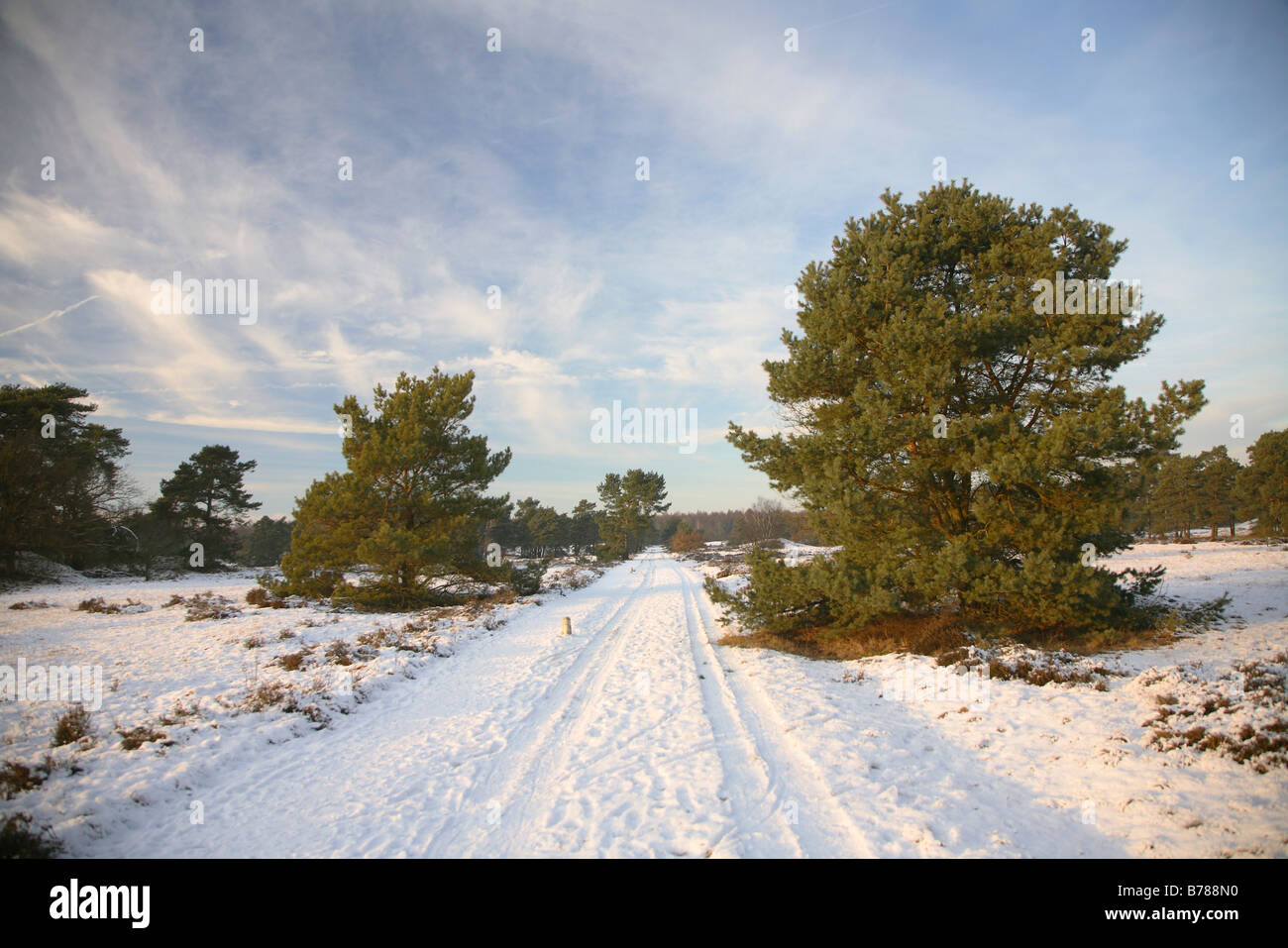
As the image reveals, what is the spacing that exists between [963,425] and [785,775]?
7.73 m

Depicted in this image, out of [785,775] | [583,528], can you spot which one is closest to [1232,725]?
[785,775]

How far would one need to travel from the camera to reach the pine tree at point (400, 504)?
17750 mm

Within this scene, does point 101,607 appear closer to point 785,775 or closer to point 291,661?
point 291,661

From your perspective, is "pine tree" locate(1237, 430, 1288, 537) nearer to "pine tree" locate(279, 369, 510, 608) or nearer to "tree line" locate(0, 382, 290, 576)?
"pine tree" locate(279, 369, 510, 608)

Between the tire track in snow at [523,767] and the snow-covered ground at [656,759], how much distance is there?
Result: 39 millimetres

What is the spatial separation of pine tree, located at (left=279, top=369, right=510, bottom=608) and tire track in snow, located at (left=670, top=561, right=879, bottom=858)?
13265 mm

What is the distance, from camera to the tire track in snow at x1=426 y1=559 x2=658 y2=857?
4.40 m

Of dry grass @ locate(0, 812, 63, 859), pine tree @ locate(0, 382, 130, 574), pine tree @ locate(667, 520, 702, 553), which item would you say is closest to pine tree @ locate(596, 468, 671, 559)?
pine tree @ locate(667, 520, 702, 553)

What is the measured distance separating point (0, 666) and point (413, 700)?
1026 cm

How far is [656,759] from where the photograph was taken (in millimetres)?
6121

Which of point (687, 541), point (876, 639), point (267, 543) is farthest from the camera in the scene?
point (687, 541)

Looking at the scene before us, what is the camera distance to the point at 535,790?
17.5ft
